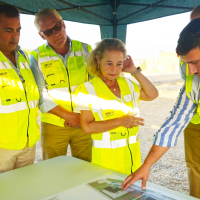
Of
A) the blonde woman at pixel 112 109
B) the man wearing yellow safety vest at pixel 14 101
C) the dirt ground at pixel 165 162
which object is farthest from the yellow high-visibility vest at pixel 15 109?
the dirt ground at pixel 165 162

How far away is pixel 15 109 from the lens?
1.55 metres

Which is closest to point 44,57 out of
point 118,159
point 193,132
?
point 118,159

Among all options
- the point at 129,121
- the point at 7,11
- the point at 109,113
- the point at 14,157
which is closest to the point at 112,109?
the point at 109,113

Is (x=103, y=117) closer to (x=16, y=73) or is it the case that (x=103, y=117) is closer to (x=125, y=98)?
(x=125, y=98)

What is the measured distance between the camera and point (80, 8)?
9.25ft

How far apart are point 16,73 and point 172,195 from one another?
1.34m

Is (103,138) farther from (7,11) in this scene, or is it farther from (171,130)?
(7,11)

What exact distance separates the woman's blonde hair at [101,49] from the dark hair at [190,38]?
1.94 ft

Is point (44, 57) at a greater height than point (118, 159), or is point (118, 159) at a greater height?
point (44, 57)

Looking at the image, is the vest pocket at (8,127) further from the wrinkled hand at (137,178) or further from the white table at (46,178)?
the wrinkled hand at (137,178)

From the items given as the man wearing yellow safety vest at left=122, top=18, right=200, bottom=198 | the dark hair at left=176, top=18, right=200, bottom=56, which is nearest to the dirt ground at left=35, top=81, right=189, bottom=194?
the man wearing yellow safety vest at left=122, top=18, right=200, bottom=198

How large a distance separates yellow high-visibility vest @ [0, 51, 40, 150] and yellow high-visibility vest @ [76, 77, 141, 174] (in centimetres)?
40

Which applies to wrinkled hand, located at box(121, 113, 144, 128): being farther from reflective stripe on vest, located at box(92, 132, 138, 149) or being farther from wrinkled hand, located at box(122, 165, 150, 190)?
wrinkled hand, located at box(122, 165, 150, 190)

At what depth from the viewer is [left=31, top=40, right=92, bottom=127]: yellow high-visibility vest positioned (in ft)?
6.29
